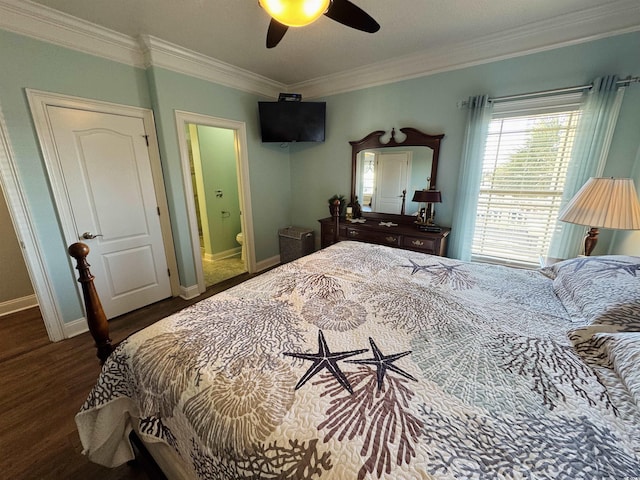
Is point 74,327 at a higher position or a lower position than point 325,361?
lower

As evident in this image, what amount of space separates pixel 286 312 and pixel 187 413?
1.81 feet

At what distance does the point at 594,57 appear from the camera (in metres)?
2.10

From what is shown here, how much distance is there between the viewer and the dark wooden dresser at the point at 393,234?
2744 mm

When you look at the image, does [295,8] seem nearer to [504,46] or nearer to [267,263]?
[504,46]

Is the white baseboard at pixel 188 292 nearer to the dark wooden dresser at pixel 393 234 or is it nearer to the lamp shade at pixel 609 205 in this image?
the dark wooden dresser at pixel 393 234

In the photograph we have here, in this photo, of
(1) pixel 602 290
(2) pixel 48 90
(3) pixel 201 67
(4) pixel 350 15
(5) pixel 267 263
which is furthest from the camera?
(5) pixel 267 263

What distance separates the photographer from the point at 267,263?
4.04 metres

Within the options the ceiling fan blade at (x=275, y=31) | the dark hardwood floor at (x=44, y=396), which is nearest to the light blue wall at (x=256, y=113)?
the dark hardwood floor at (x=44, y=396)

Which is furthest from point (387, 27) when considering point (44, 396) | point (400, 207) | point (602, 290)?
point (44, 396)

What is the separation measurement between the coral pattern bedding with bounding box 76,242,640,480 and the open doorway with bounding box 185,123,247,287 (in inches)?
104

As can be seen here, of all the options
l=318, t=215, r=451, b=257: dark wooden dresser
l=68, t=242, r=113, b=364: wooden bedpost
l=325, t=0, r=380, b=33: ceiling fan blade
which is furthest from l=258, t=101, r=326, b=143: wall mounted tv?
l=68, t=242, r=113, b=364: wooden bedpost

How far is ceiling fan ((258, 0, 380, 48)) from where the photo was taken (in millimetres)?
1246

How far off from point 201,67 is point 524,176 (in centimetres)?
348

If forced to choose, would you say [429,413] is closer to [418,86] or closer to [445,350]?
[445,350]
